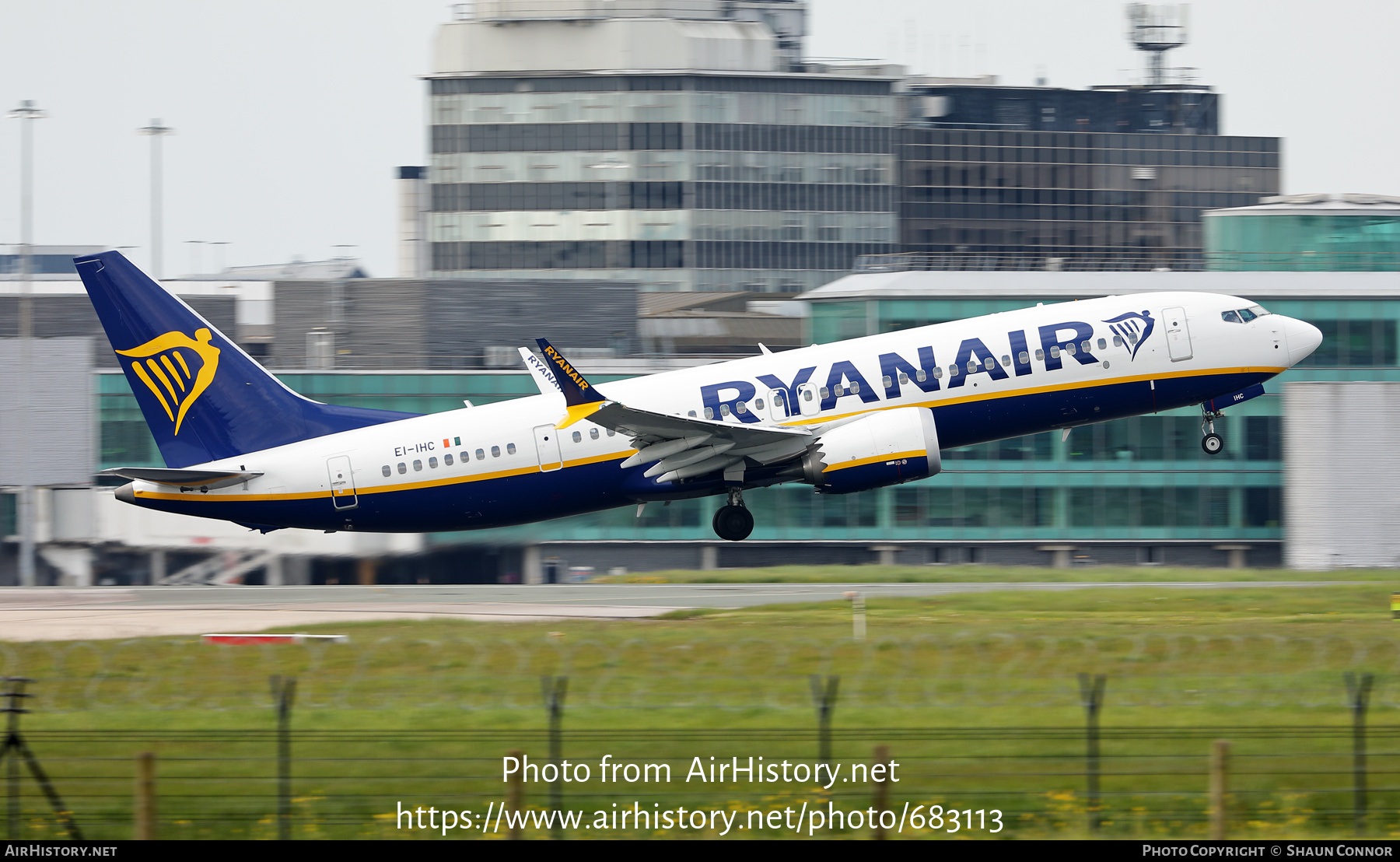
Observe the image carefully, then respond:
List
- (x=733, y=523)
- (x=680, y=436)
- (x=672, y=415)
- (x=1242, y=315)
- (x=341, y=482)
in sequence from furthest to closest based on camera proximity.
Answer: (x=733, y=523) → (x=1242, y=315) → (x=341, y=482) → (x=680, y=436) → (x=672, y=415)

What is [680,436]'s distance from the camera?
36.5 metres

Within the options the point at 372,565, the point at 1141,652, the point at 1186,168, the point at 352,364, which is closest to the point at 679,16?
the point at 1186,168

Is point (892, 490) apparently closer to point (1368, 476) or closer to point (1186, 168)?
point (1368, 476)

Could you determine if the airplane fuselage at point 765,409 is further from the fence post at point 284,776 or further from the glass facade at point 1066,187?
the glass facade at point 1066,187

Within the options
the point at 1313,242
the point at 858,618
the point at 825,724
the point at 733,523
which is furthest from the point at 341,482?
the point at 1313,242

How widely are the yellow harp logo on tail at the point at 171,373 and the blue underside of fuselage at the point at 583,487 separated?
2561 millimetres

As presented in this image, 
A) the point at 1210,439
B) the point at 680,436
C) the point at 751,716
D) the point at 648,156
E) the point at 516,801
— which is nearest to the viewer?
the point at 516,801

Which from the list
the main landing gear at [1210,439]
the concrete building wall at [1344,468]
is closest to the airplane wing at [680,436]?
the main landing gear at [1210,439]

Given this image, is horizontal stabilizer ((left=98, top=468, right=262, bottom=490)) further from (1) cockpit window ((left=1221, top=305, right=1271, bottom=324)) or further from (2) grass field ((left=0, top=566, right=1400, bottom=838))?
(1) cockpit window ((left=1221, top=305, right=1271, bottom=324))

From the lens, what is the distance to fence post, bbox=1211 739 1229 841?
1493 centimetres

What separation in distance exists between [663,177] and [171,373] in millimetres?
112322

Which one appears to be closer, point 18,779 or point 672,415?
point 18,779

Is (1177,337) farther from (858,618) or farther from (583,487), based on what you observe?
(583,487)

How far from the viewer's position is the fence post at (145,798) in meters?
14.9
